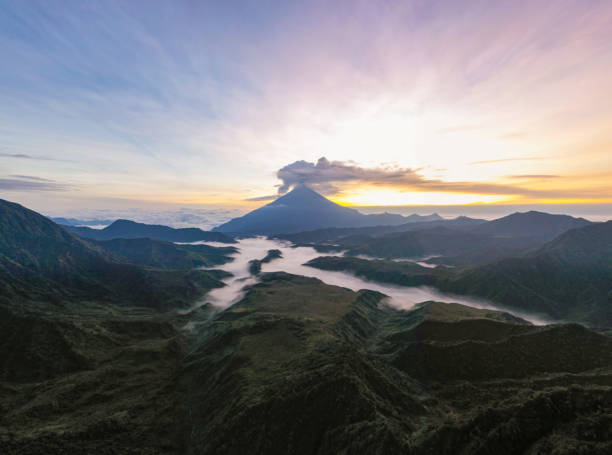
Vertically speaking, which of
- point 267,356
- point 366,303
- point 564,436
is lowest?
point 366,303

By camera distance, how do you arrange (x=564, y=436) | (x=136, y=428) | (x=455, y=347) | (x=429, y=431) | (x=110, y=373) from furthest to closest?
(x=110, y=373)
(x=455, y=347)
(x=136, y=428)
(x=429, y=431)
(x=564, y=436)

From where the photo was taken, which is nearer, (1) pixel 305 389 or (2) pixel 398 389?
(1) pixel 305 389

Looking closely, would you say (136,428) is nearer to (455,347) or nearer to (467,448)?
(467,448)

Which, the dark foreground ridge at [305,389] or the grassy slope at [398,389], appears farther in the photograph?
the dark foreground ridge at [305,389]

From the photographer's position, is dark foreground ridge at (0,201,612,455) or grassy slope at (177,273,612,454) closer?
grassy slope at (177,273,612,454)

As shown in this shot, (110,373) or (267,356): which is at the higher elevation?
(267,356)

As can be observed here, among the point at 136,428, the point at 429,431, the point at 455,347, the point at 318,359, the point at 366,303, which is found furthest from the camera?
the point at 366,303

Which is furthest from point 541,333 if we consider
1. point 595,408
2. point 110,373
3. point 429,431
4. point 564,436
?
point 110,373

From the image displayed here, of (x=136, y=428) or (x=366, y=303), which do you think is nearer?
(x=136, y=428)

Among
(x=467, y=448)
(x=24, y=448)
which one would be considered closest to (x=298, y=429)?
(x=467, y=448)

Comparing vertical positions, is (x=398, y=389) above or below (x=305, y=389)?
below
